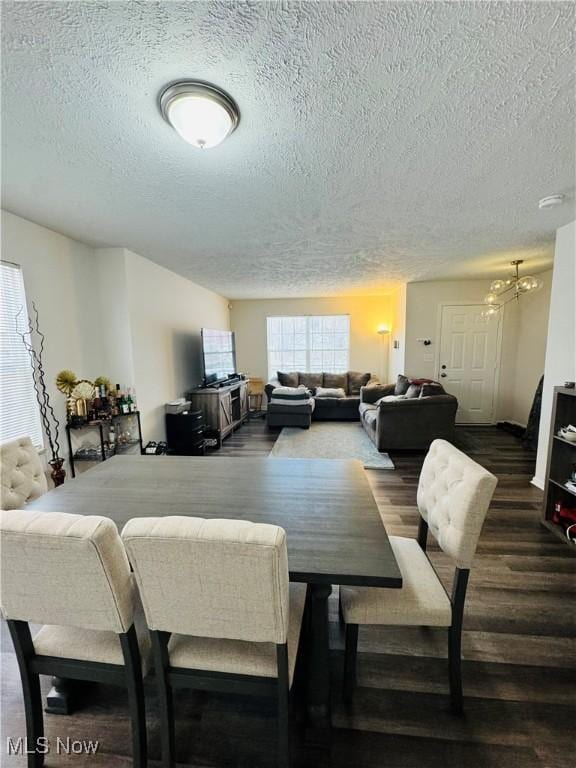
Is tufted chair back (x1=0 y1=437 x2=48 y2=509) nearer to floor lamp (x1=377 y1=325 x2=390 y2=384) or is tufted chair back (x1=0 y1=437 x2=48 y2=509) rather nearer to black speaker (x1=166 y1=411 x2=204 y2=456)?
black speaker (x1=166 y1=411 x2=204 y2=456)

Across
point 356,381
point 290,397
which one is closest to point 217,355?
point 290,397

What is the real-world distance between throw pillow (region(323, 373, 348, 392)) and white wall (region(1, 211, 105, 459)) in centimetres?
449

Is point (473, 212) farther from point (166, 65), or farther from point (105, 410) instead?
point (105, 410)

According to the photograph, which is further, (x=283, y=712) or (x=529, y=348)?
(x=529, y=348)

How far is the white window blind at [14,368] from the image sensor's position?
2.38 metres

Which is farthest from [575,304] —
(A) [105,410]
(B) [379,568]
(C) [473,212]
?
(A) [105,410]

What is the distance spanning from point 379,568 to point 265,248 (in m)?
3.22

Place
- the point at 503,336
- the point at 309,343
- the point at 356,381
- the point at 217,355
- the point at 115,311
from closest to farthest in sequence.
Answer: the point at 115,311, the point at 217,355, the point at 503,336, the point at 356,381, the point at 309,343

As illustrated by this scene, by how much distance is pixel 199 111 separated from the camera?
4.32ft

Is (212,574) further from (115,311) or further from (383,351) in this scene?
(383,351)

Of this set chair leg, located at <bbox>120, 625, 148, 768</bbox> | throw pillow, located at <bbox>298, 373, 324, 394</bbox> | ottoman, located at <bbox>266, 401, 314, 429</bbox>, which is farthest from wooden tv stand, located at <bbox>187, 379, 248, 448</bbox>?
chair leg, located at <bbox>120, 625, 148, 768</bbox>

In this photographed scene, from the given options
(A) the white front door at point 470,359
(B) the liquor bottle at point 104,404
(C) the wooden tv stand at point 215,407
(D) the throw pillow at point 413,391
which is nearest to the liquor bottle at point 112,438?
(B) the liquor bottle at point 104,404

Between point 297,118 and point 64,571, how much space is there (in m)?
1.98

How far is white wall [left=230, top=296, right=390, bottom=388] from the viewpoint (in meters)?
7.03
